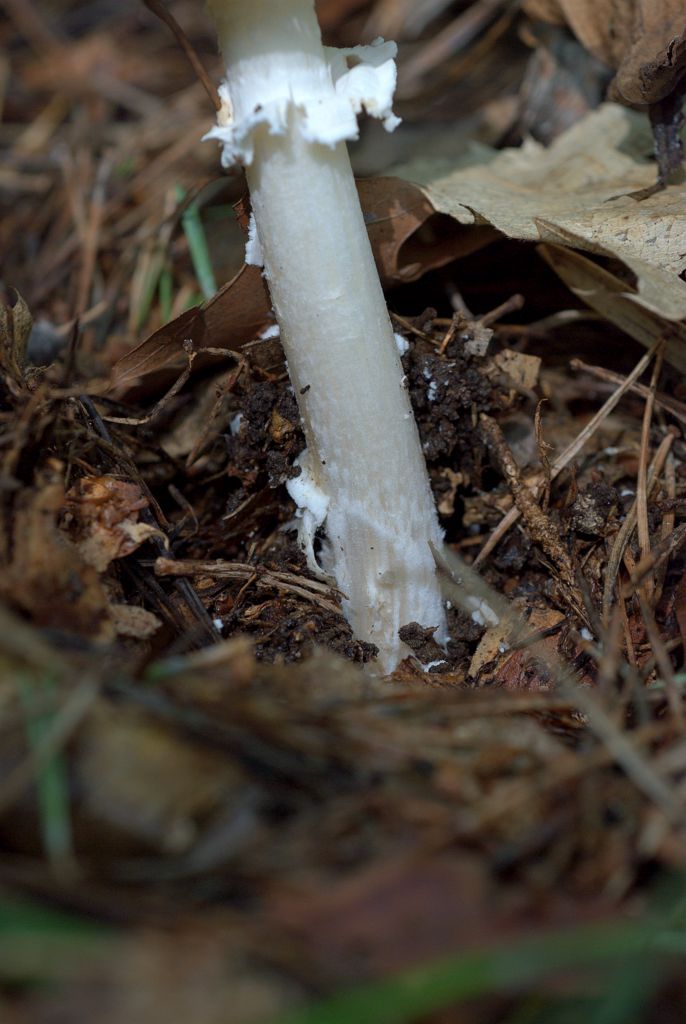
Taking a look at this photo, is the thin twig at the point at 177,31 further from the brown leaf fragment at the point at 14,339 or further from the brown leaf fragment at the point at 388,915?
the brown leaf fragment at the point at 388,915

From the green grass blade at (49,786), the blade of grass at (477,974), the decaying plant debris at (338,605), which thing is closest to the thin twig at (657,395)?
the decaying plant debris at (338,605)

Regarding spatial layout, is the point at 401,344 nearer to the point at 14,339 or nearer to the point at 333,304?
the point at 333,304

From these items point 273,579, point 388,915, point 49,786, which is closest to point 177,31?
point 273,579

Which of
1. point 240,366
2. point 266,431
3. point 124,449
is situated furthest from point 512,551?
point 124,449

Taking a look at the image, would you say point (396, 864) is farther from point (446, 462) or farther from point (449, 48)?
point (449, 48)

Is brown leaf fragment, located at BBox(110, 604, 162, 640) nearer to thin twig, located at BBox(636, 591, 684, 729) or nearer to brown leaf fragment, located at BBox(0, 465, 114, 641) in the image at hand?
brown leaf fragment, located at BBox(0, 465, 114, 641)

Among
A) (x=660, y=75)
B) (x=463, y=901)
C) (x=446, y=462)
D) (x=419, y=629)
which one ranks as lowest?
(x=419, y=629)
